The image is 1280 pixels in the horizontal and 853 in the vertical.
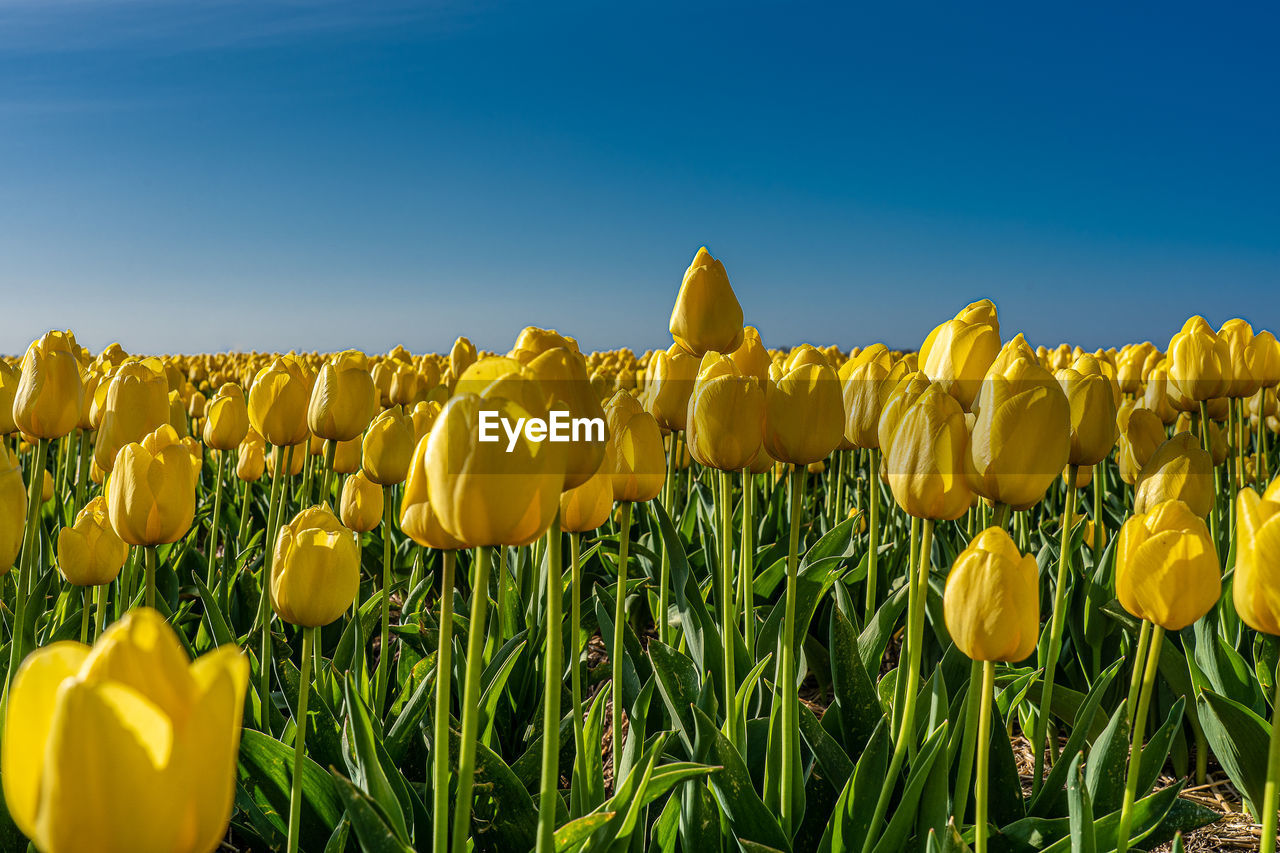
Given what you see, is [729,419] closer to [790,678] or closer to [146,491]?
[790,678]

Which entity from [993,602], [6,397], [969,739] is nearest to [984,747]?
[969,739]

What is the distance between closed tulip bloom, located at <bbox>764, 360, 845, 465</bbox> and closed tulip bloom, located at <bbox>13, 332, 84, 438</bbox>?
Result: 1655mm

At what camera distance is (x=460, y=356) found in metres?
4.78

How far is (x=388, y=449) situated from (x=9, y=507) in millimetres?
912

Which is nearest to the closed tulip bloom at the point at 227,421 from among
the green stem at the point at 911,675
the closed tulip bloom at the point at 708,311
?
the closed tulip bloom at the point at 708,311

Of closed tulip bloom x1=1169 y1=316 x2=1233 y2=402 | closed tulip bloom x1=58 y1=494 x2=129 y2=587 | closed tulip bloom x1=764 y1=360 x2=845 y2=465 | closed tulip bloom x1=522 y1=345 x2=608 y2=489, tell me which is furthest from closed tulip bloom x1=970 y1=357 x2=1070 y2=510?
closed tulip bloom x1=1169 y1=316 x2=1233 y2=402

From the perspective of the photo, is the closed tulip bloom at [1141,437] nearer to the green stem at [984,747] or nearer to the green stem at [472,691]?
the green stem at [984,747]

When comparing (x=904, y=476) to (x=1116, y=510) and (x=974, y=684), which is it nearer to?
(x=974, y=684)

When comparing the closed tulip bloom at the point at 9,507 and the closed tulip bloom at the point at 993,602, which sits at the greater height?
the closed tulip bloom at the point at 9,507

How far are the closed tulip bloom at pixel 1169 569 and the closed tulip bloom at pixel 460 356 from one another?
373 cm

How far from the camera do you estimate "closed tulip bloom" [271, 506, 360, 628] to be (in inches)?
57.8

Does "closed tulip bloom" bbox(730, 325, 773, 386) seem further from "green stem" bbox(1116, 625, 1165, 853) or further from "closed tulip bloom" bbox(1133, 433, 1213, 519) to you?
"green stem" bbox(1116, 625, 1165, 853)

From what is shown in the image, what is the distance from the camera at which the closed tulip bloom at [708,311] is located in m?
2.03

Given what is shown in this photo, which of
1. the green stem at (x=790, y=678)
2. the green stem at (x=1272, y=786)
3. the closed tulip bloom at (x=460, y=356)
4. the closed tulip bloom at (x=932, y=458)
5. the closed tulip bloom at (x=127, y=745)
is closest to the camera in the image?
the closed tulip bloom at (x=127, y=745)
